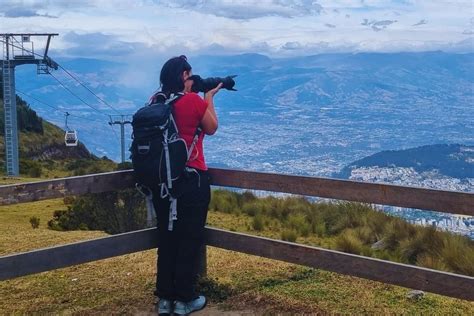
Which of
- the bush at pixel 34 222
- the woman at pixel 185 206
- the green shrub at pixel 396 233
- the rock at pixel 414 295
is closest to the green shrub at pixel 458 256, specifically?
the green shrub at pixel 396 233

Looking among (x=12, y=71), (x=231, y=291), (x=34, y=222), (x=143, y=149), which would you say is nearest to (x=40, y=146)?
(x=12, y=71)

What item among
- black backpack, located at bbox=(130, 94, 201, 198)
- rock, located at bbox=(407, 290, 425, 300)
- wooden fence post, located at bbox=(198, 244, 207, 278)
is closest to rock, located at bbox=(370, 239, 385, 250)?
rock, located at bbox=(407, 290, 425, 300)

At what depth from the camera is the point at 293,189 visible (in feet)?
19.1

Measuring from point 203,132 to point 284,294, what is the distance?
1.84 m

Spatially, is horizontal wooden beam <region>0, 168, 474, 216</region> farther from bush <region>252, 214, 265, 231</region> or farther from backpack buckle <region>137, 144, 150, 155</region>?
bush <region>252, 214, 265, 231</region>

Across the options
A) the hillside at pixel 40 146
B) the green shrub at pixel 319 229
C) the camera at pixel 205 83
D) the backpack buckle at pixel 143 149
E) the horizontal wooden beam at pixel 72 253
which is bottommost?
the hillside at pixel 40 146

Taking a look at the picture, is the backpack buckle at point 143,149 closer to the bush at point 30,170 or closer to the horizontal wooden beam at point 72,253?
the horizontal wooden beam at point 72,253

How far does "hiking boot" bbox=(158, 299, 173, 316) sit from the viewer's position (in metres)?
5.89

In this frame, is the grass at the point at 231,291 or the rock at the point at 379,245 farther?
the rock at the point at 379,245

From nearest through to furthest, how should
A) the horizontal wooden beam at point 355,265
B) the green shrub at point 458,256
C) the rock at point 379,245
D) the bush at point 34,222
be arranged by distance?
the horizontal wooden beam at point 355,265 → the green shrub at point 458,256 → the rock at point 379,245 → the bush at point 34,222

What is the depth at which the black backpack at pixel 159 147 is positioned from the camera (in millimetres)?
5391

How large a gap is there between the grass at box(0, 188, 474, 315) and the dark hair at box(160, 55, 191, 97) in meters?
1.99

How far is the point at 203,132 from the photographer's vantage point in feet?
18.7

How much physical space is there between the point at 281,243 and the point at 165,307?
1147 mm
